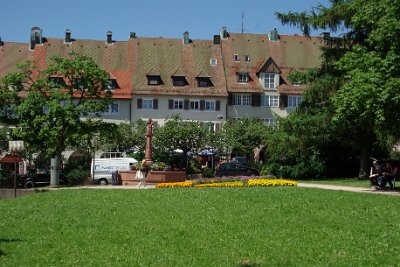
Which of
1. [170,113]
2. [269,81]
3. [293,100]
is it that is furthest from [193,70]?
[293,100]

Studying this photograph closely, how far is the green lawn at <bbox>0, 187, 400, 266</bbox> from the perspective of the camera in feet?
37.8

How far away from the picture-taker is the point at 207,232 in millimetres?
14164

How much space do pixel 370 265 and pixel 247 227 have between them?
4.43 m

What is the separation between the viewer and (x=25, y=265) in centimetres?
1122

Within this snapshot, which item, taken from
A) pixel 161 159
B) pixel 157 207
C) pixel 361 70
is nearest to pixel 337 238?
pixel 157 207

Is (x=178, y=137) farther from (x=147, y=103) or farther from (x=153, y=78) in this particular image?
(x=153, y=78)

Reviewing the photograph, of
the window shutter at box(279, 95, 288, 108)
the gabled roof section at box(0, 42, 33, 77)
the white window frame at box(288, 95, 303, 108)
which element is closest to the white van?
the gabled roof section at box(0, 42, 33, 77)

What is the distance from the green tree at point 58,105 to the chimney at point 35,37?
3292 centimetres

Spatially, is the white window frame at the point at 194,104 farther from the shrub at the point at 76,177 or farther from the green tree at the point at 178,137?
the shrub at the point at 76,177

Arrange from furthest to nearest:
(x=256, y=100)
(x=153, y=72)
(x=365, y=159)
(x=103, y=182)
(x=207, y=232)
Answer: (x=256, y=100) → (x=153, y=72) → (x=103, y=182) → (x=365, y=159) → (x=207, y=232)

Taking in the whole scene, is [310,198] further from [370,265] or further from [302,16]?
[302,16]

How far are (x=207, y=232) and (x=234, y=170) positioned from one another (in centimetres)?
2998

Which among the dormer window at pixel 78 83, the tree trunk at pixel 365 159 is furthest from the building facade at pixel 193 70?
the tree trunk at pixel 365 159

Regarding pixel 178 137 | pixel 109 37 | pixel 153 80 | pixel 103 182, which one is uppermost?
pixel 109 37
